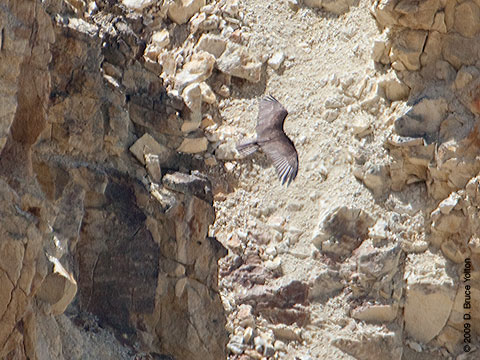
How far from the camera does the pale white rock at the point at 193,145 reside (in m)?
14.7

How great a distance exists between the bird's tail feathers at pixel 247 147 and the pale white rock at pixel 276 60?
189 cm

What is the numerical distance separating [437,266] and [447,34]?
3282mm

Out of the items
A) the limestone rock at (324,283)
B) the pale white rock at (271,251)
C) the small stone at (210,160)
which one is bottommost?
the limestone rock at (324,283)

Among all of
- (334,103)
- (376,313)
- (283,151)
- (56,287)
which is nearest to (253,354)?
(376,313)

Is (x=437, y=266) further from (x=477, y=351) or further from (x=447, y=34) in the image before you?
(x=447, y=34)

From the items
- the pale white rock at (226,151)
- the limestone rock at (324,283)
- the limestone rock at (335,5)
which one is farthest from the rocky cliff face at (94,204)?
the limestone rock at (335,5)

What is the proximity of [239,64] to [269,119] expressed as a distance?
326 cm

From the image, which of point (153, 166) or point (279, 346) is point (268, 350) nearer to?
point (279, 346)

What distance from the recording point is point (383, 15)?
51.7 ft

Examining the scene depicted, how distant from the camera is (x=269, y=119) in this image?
46.8 ft

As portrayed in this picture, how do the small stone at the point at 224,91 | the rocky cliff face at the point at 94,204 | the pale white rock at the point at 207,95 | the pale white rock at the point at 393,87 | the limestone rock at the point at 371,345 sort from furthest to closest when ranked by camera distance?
1. the small stone at the point at 224,91
2. the pale white rock at the point at 207,95
3. the pale white rock at the point at 393,87
4. the limestone rock at the point at 371,345
5. the rocky cliff face at the point at 94,204

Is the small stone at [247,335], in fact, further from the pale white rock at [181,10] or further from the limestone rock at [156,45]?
the pale white rock at [181,10]

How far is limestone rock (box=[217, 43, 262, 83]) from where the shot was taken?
1727 cm

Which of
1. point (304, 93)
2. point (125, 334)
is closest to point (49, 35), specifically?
point (125, 334)
